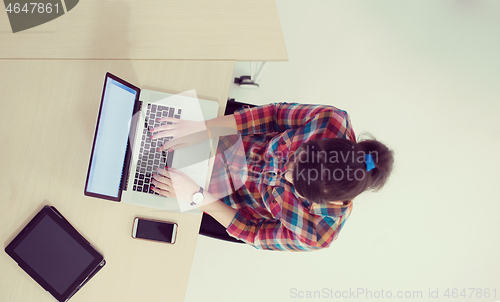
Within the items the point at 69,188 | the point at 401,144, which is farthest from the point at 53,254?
the point at 401,144

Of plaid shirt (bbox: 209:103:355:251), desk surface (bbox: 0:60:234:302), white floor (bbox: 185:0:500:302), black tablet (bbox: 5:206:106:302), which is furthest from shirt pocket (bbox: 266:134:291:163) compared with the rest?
white floor (bbox: 185:0:500:302)

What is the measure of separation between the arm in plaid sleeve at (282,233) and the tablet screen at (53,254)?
1.62ft

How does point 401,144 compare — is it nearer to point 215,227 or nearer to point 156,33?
point 215,227

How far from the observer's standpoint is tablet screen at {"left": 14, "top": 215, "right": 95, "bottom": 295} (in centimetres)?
84

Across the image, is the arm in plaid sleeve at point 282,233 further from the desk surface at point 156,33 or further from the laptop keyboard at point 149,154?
the desk surface at point 156,33

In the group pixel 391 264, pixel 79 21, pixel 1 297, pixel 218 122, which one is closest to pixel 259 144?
pixel 218 122

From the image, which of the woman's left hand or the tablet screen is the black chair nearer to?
the woman's left hand

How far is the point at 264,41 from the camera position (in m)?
0.95

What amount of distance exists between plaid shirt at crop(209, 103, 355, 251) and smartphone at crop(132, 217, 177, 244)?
0.19m

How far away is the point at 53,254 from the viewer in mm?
838

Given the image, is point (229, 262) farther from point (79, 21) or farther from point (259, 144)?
point (79, 21)

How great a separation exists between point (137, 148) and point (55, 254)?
0.41 meters

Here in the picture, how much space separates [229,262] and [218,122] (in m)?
0.98

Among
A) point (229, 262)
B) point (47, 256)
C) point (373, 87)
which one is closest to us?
point (47, 256)
